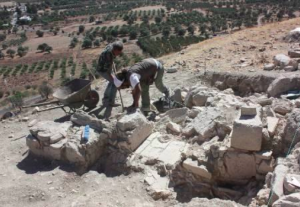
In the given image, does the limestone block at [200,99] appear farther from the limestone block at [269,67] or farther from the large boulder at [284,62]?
the large boulder at [284,62]

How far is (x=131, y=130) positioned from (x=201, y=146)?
51.3 inches

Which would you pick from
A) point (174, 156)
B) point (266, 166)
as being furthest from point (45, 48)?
point (266, 166)

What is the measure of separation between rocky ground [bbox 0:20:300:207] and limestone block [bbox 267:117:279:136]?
2cm

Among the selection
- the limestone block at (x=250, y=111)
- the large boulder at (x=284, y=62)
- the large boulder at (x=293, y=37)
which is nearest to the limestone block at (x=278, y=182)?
the limestone block at (x=250, y=111)

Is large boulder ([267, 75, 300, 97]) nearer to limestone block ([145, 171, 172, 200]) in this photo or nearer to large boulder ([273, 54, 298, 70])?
large boulder ([273, 54, 298, 70])

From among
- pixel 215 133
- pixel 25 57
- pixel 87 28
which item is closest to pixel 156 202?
pixel 215 133

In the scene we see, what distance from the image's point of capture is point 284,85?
6.54 meters

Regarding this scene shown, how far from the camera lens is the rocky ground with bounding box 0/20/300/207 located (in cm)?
472

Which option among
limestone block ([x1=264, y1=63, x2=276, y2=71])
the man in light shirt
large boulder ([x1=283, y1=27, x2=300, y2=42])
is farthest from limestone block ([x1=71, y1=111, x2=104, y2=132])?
large boulder ([x1=283, y1=27, x2=300, y2=42])

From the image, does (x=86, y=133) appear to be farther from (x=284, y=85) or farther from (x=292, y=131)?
(x=284, y=85)

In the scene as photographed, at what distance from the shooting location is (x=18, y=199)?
5344mm

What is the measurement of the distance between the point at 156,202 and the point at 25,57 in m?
38.0

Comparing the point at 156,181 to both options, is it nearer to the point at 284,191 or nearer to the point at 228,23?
the point at 284,191

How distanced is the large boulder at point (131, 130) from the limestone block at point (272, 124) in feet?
7.36
